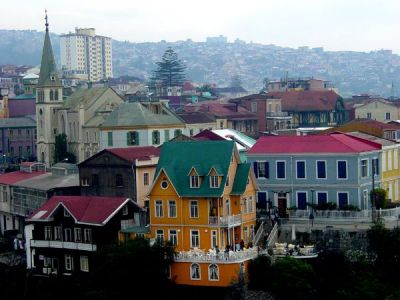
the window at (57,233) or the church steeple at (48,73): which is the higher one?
the church steeple at (48,73)

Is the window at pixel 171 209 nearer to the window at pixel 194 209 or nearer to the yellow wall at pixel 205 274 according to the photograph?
the window at pixel 194 209

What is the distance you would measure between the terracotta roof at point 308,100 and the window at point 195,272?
51.2 metres

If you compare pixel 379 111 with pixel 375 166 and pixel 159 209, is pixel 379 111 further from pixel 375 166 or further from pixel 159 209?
pixel 159 209

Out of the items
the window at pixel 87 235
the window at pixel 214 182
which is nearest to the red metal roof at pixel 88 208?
the window at pixel 87 235

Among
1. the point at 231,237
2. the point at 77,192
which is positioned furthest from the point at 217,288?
the point at 77,192

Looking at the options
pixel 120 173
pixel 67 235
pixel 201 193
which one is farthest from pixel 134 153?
pixel 201 193

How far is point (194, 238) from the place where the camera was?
146 feet

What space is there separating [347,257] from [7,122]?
205 feet

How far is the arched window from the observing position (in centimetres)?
4268

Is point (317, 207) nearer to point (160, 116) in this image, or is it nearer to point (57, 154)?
point (160, 116)

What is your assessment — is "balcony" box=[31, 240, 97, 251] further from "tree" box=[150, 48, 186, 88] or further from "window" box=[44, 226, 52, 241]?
"tree" box=[150, 48, 186, 88]

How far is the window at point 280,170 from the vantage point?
4853 centimetres

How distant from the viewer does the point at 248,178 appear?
149ft

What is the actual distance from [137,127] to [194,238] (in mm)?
21708
